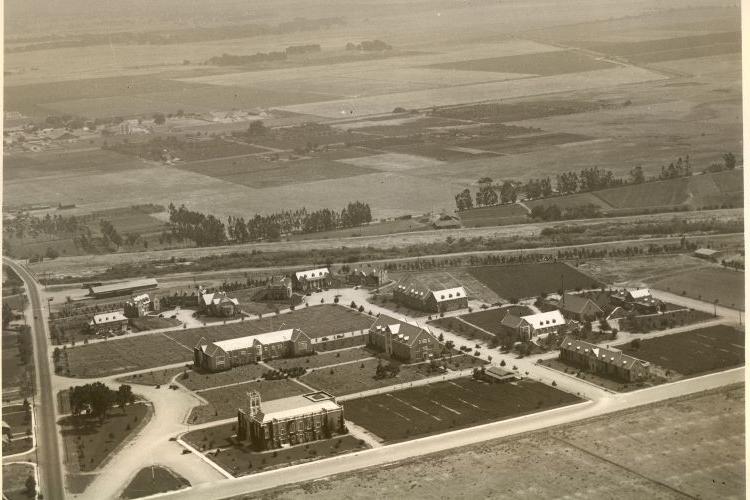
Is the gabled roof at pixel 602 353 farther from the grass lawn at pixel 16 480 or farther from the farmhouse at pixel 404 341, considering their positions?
the grass lawn at pixel 16 480

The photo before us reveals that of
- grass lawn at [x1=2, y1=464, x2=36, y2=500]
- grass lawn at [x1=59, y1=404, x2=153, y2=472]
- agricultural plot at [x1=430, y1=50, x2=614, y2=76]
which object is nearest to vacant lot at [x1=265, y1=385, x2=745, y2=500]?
grass lawn at [x1=59, y1=404, x2=153, y2=472]

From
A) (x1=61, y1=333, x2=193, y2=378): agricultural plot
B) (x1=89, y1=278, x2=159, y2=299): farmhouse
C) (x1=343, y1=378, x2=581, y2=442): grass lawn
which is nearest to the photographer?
(x1=343, y1=378, x2=581, y2=442): grass lawn

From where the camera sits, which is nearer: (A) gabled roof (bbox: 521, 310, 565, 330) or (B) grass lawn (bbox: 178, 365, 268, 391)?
(B) grass lawn (bbox: 178, 365, 268, 391)

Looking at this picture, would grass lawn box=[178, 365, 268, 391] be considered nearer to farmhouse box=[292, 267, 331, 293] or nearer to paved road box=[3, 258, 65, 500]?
paved road box=[3, 258, 65, 500]

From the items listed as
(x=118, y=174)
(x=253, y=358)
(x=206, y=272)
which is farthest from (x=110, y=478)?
(x=118, y=174)

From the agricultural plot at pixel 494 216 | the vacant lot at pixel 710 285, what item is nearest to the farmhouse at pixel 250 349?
the vacant lot at pixel 710 285

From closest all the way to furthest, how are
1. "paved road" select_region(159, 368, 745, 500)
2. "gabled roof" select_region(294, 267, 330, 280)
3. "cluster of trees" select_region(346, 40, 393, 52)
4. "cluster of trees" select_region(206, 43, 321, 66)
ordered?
"paved road" select_region(159, 368, 745, 500)
"gabled roof" select_region(294, 267, 330, 280)
"cluster of trees" select_region(346, 40, 393, 52)
"cluster of trees" select_region(206, 43, 321, 66)

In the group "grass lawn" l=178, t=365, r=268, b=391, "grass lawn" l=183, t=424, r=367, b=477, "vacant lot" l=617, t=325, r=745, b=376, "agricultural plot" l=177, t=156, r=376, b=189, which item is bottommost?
"grass lawn" l=183, t=424, r=367, b=477
